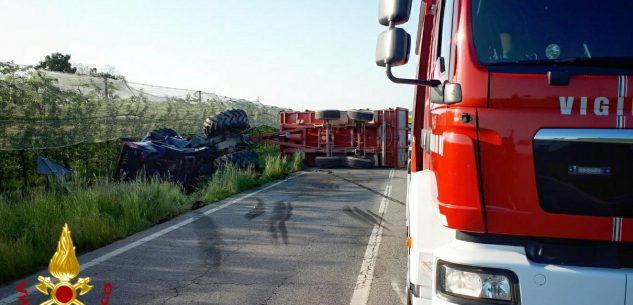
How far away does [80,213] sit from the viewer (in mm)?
7363

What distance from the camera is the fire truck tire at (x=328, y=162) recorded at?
1711 cm

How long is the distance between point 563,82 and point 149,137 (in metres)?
10.8

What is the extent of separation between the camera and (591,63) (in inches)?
112

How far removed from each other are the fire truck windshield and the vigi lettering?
0.71ft

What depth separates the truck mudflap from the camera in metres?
2.59

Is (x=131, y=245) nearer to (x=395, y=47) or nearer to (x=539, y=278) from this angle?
(x=395, y=47)

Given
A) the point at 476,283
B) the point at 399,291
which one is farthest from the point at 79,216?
the point at 476,283

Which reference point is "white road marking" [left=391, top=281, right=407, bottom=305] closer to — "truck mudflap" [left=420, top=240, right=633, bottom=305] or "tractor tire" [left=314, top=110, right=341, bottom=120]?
"truck mudflap" [left=420, top=240, right=633, bottom=305]

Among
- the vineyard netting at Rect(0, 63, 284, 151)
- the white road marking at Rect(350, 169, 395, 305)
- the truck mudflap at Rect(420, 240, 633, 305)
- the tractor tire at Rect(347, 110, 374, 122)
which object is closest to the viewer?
the truck mudflap at Rect(420, 240, 633, 305)

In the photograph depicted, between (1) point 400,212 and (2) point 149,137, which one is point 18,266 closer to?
(1) point 400,212

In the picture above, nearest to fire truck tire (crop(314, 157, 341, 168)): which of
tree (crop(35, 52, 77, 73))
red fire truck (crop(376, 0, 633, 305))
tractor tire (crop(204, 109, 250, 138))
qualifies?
tractor tire (crop(204, 109, 250, 138))

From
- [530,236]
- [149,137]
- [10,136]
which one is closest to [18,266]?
[10,136]

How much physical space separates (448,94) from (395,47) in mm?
539

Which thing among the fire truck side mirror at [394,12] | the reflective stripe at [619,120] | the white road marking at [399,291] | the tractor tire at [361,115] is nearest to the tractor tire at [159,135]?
the tractor tire at [361,115]
